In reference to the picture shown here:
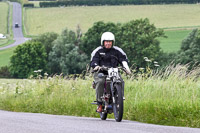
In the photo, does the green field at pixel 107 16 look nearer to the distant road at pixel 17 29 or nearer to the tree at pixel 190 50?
the distant road at pixel 17 29

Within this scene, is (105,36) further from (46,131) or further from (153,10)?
(153,10)

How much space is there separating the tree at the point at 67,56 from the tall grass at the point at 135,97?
7119 cm

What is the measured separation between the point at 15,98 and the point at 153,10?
118545mm

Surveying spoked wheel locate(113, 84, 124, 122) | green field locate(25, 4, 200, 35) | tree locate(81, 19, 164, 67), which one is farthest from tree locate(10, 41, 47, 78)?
spoked wheel locate(113, 84, 124, 122)

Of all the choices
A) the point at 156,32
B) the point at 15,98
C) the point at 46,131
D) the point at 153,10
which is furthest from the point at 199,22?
the point at 46,131

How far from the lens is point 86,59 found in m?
87.4

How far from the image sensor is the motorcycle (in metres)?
8.70

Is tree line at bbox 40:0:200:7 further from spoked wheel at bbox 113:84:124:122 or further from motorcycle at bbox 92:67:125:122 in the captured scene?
spoked wheel at bbox 113:84:124:122

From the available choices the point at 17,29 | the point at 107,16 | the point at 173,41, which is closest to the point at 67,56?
Answer: the point at 173,41

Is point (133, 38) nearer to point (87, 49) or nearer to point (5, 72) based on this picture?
point (87, 49)

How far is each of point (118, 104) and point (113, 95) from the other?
31 cm

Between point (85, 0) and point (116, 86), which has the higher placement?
point (85, 0)

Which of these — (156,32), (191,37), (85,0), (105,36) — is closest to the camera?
(105,36)

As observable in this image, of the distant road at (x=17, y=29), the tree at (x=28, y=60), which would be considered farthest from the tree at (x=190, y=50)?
the distant road at (x=17, y=29)
